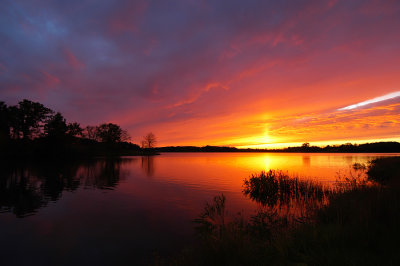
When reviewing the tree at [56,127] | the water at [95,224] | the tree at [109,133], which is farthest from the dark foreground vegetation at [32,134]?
the water at [95,224]

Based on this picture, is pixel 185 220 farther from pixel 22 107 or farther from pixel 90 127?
pixel 90 127

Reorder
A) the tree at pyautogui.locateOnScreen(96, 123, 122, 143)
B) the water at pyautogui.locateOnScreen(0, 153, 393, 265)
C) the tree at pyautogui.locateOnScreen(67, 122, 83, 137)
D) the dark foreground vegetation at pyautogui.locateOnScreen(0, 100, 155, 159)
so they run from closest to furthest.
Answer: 1. the water at pyautogui.locateOnScreen(0, 153, 393, 265)
2. the dark foreground vegetation at pyautogui.locateOnScreen(0, 100, 155, 159)
3. the tree at pyautogui.locateOnScreen(67, 122, 83, 137)
4. the tree at pyautogui.locateOnScreen(96, 123, 122, 143)

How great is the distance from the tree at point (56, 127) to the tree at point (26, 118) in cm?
407

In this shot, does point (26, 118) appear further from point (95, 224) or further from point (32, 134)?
point (95, 224)

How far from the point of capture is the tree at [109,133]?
13212cm

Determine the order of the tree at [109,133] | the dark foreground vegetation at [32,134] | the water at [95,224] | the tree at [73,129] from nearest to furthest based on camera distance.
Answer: the water at [95,224] → the dark foreground vegetation at [32,134] → the tree at [73,129] → the tree at [109,133]

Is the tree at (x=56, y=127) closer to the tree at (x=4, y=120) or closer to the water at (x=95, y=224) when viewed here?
the tree at (x=4, y=120)

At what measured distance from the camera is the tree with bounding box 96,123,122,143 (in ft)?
433

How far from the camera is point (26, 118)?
76000 millimetres

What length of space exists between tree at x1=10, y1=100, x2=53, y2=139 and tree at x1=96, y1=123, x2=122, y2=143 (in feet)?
171

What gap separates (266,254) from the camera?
646 centimetres

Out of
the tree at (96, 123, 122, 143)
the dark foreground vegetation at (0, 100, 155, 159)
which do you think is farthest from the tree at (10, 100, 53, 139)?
the tree at (96, 123, 122, 143)

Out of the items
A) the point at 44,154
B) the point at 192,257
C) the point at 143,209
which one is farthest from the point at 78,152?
the point at 192,257

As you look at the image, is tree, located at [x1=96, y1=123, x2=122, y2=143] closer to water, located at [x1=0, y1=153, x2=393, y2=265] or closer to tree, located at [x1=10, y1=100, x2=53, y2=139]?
tree, located at [x1=10, y1=100, x2=53, y2=139]
